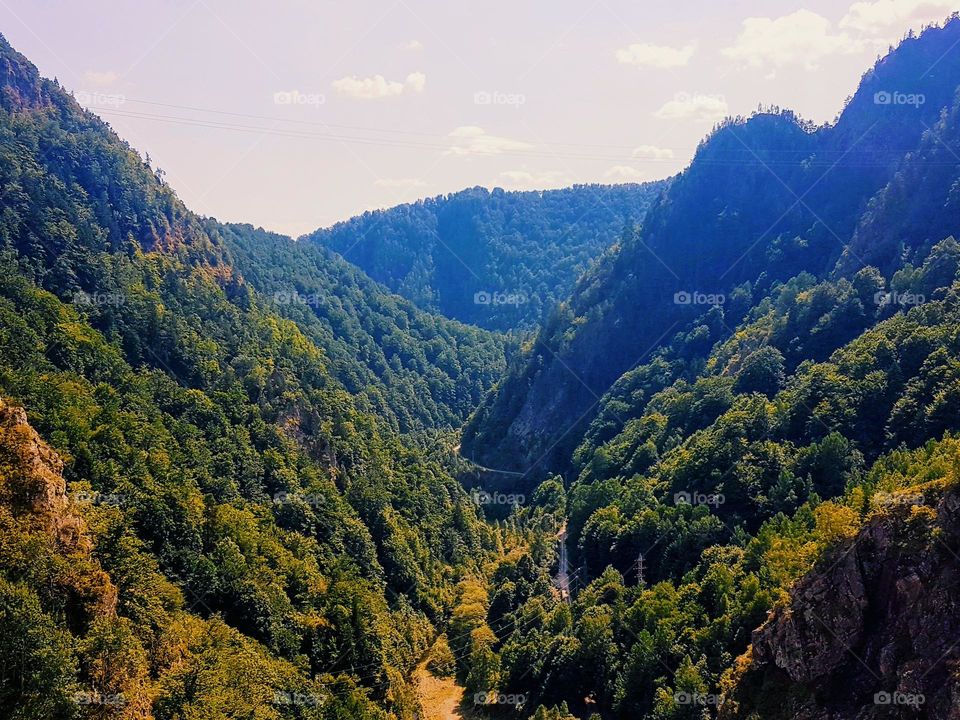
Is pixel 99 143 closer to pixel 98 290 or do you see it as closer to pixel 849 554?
pixel 98 290

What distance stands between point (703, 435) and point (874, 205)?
72.6 meters

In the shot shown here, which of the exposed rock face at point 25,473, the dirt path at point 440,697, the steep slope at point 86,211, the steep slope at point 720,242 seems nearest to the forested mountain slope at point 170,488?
the exposed rock face at point 25,473

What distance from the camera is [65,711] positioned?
39.8 metres

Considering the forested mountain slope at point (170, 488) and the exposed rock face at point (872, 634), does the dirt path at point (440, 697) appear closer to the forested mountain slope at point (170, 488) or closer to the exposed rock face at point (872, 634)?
the forested mountain slope at point (170, 488)

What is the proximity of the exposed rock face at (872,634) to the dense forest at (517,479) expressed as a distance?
186 millimetres

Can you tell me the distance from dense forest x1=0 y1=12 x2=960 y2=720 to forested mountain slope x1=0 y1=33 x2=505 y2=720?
35cm

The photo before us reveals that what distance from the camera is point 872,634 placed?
43562mm

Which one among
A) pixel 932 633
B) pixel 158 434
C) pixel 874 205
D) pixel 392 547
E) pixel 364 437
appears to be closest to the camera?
pixel 932 633

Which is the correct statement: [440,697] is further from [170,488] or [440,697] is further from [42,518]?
[42,518]

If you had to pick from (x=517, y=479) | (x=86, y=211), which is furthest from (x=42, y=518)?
(x=517, y=479)

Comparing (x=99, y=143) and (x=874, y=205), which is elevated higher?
(x=99, y=143)

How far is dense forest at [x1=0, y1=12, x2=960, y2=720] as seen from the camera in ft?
147

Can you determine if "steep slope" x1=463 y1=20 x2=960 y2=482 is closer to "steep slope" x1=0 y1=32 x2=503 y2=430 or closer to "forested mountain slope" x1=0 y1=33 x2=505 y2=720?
"forested mountain slope" x1=0 y1=33 x2=505 y2=720

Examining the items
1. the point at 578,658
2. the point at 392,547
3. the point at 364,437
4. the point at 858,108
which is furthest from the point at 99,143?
the point at 858,108
